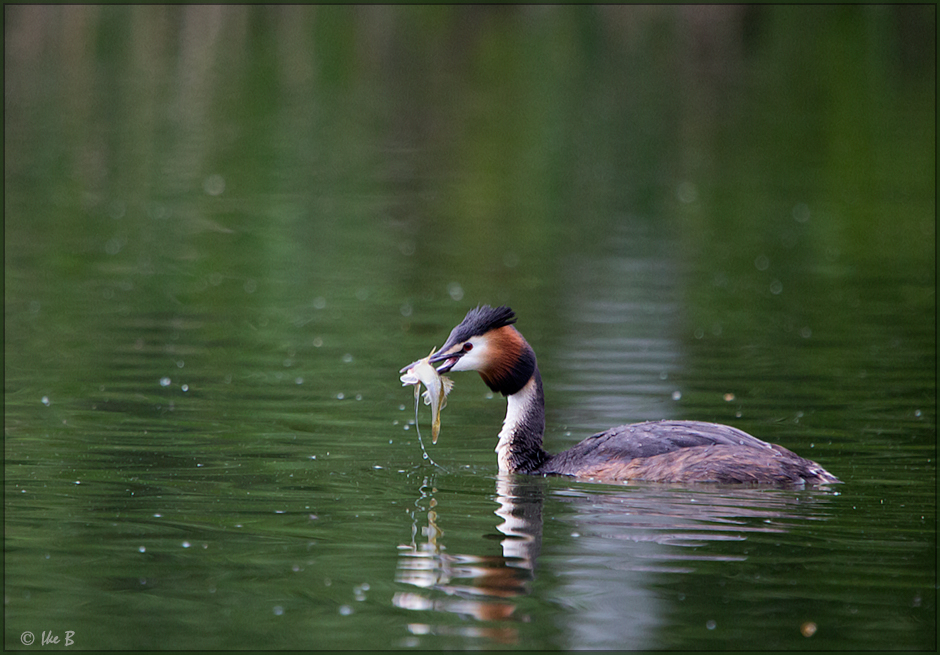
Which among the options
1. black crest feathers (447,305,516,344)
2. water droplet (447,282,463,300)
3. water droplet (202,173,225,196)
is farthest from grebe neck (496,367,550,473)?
water droplet (202,173,225,196)

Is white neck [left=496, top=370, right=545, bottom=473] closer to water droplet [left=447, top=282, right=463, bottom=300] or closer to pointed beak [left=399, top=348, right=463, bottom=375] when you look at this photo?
pointed beak [left=399, top=348, right=463, bottom=375]

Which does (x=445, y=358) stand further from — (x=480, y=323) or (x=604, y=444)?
(x=604, y=444)

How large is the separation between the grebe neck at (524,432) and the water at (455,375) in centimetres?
24

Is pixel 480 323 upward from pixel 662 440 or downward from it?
upward

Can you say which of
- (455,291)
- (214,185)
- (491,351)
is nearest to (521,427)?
(491,351)

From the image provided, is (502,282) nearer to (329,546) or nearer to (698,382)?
(698,382)

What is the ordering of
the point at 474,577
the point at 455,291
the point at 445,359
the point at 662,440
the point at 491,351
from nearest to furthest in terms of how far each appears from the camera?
the point at 474,577, the point at 662,440, the point at 445,359, the point at 491,351, the point at 455,291

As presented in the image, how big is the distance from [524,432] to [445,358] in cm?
76

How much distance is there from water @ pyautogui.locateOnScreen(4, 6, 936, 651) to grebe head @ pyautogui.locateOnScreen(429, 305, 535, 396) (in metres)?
0.63

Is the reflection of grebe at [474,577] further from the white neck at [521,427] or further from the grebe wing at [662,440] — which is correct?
the white neck at [521,427]

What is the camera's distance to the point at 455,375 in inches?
517

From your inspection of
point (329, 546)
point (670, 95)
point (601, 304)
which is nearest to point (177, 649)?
point (329, 546)

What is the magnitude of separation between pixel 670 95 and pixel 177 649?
33646 mm

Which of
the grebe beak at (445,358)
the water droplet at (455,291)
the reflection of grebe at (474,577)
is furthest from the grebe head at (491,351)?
the water droplet at (455,291)
